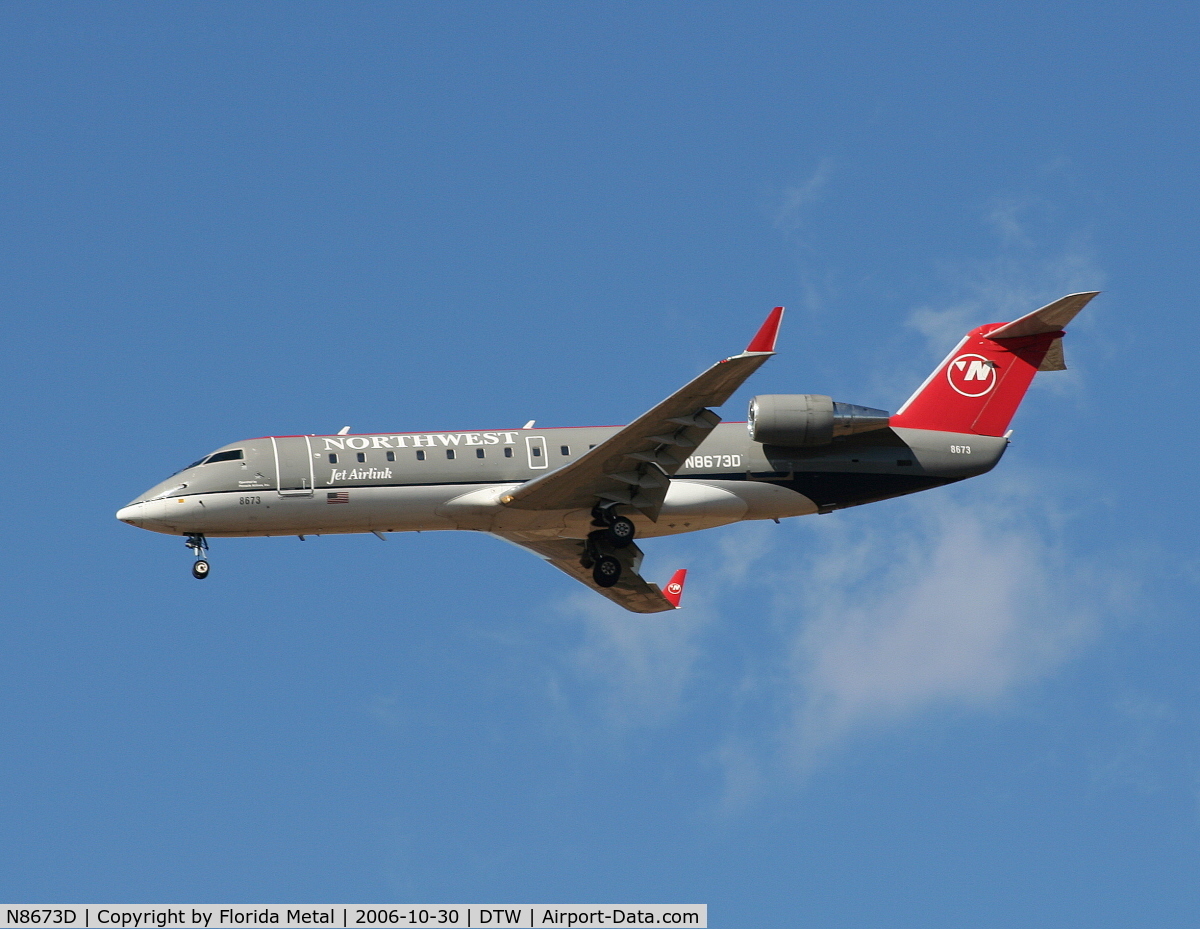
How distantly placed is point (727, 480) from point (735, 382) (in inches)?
165

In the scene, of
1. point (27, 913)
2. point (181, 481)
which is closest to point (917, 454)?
point (181, 481)

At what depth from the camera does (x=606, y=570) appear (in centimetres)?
3750

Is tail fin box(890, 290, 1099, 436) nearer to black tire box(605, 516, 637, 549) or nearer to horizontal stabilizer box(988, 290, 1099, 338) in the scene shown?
horizontal stabilizer box(988, 290, 1099, 338)

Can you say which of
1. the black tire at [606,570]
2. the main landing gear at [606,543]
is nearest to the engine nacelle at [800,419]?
the main landing gear at [606,543]

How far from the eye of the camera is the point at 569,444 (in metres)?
36.8

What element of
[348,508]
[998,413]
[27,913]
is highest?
[998,413]

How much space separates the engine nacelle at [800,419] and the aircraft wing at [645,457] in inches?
89.0

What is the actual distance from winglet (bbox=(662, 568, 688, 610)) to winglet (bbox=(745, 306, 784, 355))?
1100cm

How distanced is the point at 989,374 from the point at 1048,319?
1.78 m

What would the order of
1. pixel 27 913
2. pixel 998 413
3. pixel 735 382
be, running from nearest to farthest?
1. pixel 27 913
2. pixel 735 382
3. pixel 998 413

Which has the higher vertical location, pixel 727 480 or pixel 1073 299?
pixel 1073 299

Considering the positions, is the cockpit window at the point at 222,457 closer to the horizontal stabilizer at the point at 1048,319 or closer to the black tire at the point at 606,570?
the black tire at the point at 606,570

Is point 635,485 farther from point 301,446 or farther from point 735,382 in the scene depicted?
point 301,446

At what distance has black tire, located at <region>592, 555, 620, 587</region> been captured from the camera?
123 feet
